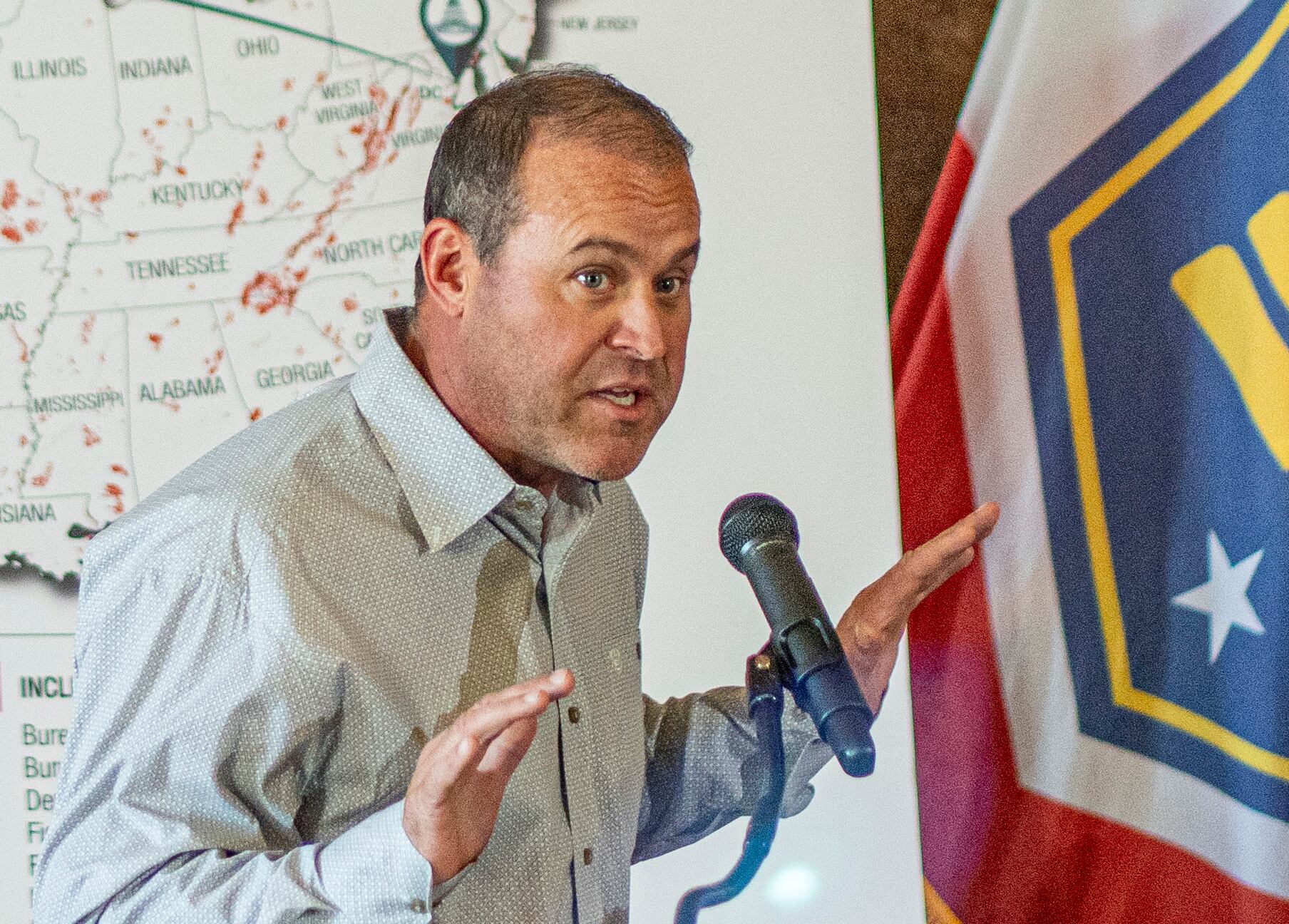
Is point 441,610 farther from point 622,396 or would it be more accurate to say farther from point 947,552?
point 947,552

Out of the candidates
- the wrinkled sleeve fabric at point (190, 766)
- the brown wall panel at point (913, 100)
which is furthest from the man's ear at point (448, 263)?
the brown wall panel at point (913, 100)

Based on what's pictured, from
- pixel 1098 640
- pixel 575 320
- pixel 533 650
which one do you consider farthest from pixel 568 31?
pixel 1098 640

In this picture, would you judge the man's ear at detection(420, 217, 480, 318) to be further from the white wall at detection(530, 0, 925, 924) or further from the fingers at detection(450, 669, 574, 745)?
the white wall at detection(530, 0, 925, 924)

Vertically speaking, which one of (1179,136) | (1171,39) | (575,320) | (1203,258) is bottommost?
(575,320)

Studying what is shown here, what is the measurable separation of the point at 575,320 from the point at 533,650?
0.36m

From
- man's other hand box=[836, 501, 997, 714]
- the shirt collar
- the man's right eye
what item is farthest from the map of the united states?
man's other hand box=[836, 501, 997, 714]

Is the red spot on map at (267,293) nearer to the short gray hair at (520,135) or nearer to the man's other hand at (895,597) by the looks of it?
the short gray hair at (520,135)

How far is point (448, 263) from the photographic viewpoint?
1.30 m

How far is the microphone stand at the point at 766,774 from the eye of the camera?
1092mm

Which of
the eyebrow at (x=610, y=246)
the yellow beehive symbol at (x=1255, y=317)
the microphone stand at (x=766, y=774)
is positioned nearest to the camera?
the microphone stand at (x=766, y=774)

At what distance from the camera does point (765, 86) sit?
2.11 meters

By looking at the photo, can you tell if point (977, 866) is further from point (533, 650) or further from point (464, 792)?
point (464, 792)

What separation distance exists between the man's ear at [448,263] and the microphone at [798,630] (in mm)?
368

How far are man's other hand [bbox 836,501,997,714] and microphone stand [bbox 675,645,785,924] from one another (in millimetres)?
231
